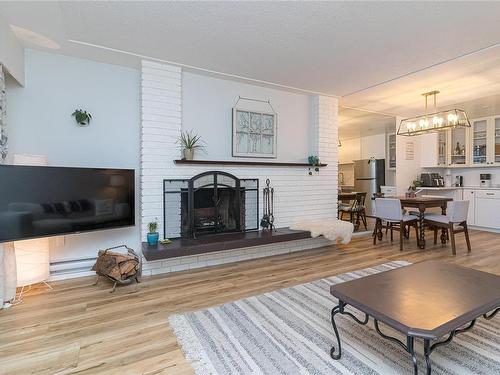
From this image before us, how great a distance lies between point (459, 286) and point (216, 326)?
1.67 metres

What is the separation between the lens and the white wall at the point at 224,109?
3.63 m

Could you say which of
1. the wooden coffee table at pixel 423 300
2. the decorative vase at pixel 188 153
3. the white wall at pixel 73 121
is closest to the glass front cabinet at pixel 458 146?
the wooden coffee table at pixel 423 300

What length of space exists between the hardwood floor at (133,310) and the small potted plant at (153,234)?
40 centimetres

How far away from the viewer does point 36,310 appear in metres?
2.31

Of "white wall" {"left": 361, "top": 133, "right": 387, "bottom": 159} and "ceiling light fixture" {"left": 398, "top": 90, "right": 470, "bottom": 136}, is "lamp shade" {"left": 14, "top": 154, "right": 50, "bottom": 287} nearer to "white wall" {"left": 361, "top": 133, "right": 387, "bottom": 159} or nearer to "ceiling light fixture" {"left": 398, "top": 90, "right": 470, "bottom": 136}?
"ceiling light fixture" {"left": 398, "top": 90, "right": 470, "bottom": 136}

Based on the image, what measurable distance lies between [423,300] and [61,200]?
297cm

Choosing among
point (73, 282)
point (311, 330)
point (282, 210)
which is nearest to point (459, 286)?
point (311, 330)

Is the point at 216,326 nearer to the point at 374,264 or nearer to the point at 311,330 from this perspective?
the point at 311,330

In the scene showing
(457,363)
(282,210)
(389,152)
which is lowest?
(457,363)

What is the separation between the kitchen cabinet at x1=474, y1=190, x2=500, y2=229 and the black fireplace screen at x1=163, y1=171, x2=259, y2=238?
16.3 ft

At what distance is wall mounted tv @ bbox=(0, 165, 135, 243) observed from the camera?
89.5 inches

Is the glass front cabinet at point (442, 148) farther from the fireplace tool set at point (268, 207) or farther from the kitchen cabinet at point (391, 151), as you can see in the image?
the fireplace tool set at point (268, 207)

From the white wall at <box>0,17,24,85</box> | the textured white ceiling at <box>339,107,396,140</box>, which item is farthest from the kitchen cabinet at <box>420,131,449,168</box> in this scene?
the white wall at <box>0,17,24,85</box>

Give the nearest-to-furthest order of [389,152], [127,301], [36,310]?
[36,310]
[127,301]
[389,152]
